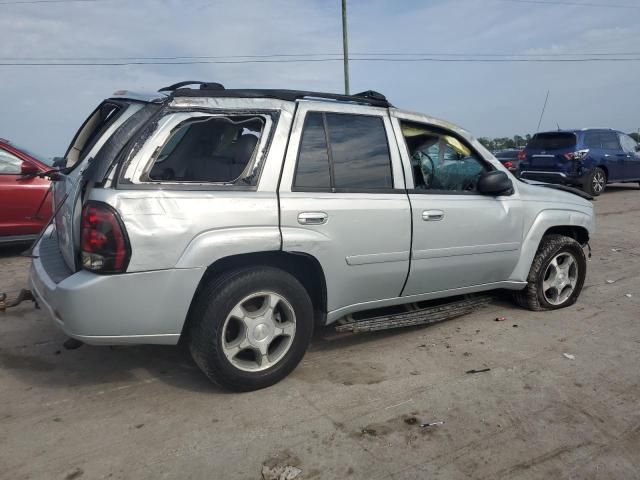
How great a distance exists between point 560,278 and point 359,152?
2.44 meters

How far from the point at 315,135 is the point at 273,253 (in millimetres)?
823

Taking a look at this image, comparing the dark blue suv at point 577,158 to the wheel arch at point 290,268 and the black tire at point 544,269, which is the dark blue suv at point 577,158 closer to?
the black tire at point 544,269

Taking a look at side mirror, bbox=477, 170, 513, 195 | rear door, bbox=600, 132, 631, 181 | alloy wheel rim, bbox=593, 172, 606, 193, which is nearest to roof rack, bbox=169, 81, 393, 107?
side mirror, bbox=477, 170, 513, 195

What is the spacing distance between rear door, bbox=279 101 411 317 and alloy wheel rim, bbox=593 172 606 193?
1213 cm

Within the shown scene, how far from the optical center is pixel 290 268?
131 inches

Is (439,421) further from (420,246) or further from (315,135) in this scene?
(315,135)

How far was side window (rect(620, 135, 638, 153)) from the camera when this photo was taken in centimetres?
1464

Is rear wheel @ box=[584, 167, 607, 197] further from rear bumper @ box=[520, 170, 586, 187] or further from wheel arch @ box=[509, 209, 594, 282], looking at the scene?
wheel arch @ box=[509, 209, 594, 282]

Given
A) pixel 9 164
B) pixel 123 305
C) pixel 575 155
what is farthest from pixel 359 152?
pixel 575 155

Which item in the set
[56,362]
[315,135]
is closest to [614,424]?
[315,135]

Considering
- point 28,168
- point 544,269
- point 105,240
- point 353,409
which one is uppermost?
point 28,168

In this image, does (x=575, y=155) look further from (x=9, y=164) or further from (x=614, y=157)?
(x=9, y=164)

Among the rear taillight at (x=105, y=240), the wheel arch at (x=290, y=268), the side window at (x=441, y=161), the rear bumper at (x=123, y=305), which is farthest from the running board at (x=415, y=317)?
the rear taillight at (x=105, y=240)

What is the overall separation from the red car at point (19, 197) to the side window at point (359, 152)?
488cm
